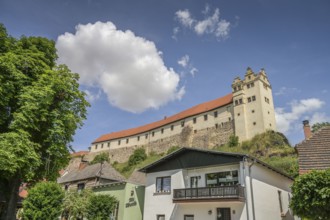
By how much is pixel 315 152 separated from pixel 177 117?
5646cm

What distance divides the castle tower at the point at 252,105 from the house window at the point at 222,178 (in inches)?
1496

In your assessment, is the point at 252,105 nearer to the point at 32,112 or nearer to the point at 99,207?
the point at 99,207

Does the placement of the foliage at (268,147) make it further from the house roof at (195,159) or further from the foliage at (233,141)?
the house roof at (195,159)

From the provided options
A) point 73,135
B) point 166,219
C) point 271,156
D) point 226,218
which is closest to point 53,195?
point 73,135

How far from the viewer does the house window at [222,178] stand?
58.9 feet

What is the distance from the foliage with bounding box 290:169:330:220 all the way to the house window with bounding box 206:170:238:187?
6.15 meters

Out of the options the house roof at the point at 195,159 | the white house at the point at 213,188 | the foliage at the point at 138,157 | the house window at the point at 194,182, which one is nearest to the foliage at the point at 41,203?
the white house at the point at 213,188

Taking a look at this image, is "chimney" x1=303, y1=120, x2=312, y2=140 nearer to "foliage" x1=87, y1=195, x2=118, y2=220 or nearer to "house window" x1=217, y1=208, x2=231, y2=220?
"house window" x1=217, y1=208, x2=231, y2=220

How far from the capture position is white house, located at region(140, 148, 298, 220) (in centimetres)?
1688

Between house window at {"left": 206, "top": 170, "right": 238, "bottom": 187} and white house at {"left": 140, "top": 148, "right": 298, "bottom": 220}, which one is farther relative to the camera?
house window at {"left": 206, "top": 170, "right": 238, "bottom": 187}

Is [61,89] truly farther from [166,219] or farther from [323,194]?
[323,194]

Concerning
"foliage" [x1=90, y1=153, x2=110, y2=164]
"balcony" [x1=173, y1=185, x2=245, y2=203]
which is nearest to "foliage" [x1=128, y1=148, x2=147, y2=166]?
"foliage" [x1=90, y1=153, x2=110, y2=164]

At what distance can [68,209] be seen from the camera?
23.2 m

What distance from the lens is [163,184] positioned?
21.7 meters
